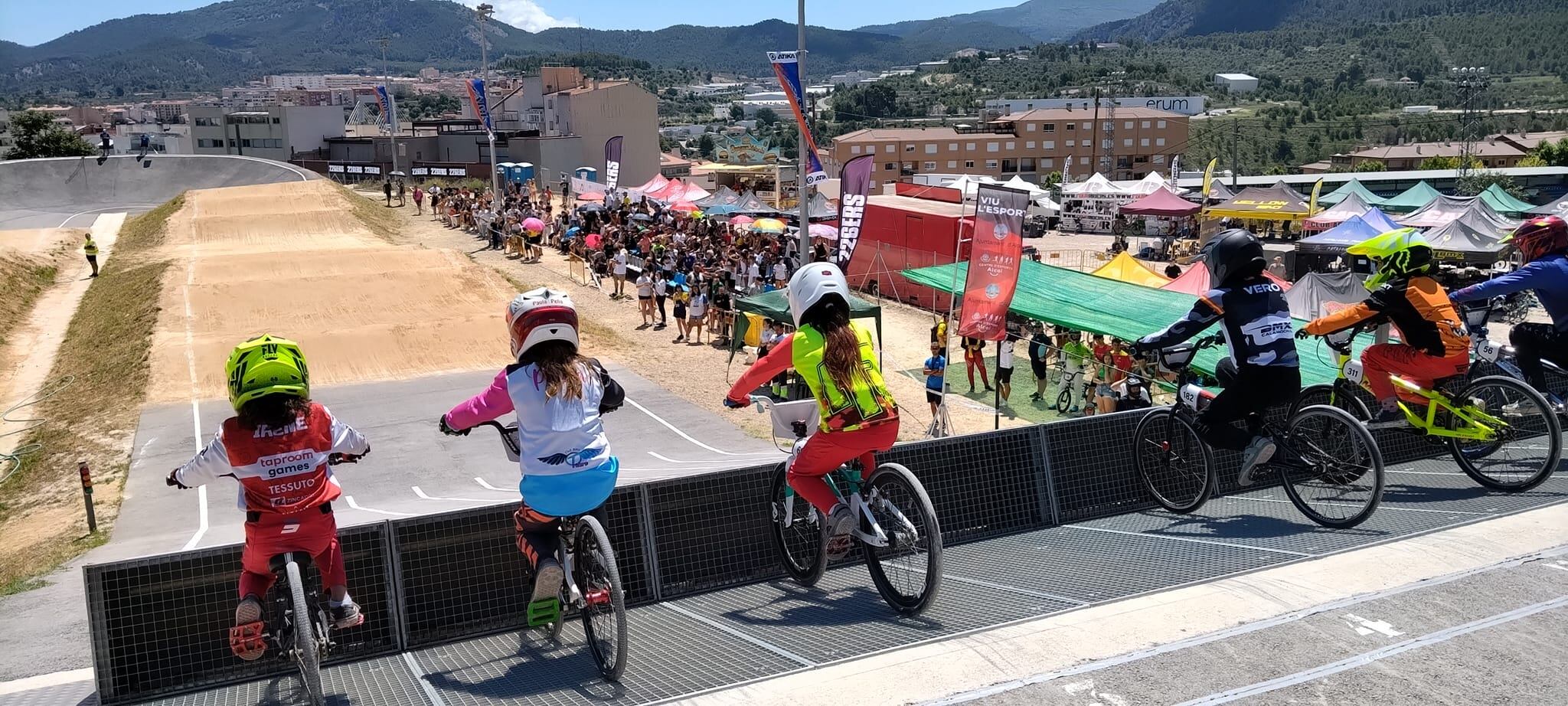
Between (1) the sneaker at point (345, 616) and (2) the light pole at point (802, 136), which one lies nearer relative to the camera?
(1) the sneaker at point (345, 616)

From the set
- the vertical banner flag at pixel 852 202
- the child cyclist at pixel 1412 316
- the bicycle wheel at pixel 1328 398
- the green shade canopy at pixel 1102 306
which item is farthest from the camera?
the vertical banner flag at pixel 852 202

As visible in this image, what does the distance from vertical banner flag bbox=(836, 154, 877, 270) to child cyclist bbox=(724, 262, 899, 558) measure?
16082 mm

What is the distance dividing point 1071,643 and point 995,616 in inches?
17.5

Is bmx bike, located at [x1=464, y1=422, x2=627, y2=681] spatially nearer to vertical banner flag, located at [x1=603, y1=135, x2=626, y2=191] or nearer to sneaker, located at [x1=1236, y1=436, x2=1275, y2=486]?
sneaker, located at [x1=1236, y1=436, x2=1275, y2=486]

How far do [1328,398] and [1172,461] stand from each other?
1048mm

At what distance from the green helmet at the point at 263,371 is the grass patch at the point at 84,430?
7544mm

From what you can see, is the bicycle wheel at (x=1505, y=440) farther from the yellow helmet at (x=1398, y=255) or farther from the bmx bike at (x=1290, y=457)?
the bmx bike at (x=1290, y=457)

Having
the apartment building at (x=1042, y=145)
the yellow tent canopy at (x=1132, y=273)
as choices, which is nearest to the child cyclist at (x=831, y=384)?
the yellow tent canopy at (x=1132, y=273)

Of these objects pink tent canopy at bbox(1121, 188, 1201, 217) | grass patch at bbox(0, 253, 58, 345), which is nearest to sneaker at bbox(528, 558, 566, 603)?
grass patch at bbox(0, 253, 58, 345)

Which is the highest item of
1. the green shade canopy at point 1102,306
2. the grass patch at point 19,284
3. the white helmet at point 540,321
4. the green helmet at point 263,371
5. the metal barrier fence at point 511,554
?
the white helmet at point 540,321

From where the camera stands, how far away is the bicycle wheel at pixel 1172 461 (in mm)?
6430

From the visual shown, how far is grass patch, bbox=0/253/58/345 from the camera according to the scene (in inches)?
1095

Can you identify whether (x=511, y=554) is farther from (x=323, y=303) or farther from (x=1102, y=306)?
(x=323, y=303)

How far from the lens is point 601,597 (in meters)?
4.58
